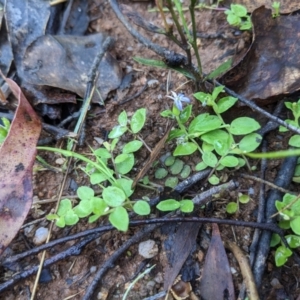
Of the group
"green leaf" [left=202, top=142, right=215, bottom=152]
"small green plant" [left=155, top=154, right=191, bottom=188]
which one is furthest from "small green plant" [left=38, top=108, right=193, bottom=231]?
"green leaf" [left=202, top=142, right=215, bottom=152]

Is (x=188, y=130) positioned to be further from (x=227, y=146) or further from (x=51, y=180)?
(x=51, y=180)

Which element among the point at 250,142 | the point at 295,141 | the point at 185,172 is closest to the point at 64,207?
the point at 185,172

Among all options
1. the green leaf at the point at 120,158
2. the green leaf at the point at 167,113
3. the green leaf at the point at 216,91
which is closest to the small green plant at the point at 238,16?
the green leaf at the point at 216,91

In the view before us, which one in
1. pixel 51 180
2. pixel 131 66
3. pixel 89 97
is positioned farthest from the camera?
pixel 131 66

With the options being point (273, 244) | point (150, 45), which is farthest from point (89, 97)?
point (273, 244)

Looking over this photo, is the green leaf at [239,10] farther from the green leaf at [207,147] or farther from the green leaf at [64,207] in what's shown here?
the green leaf at [64,207]

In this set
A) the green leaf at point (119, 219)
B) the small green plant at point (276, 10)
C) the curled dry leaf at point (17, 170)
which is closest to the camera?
the green leaf at point (119, 219)

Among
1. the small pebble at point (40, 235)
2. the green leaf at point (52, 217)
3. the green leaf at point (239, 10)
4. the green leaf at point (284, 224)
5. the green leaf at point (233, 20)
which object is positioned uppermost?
the green leaf at point (239, 10)
